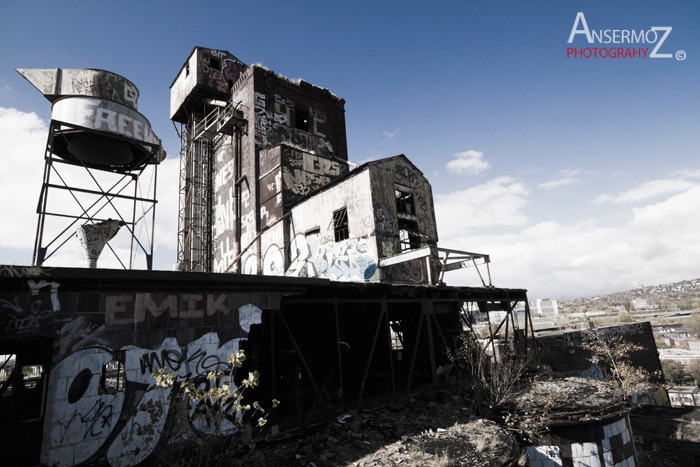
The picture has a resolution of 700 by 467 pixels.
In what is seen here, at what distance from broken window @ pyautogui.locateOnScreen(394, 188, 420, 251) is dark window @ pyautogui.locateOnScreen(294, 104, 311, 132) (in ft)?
34.8

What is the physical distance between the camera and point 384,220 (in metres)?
15.5

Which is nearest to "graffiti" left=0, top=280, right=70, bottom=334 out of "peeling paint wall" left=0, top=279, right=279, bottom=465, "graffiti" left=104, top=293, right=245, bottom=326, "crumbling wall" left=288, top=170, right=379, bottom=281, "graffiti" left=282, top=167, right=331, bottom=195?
"peeling paint wall" left=0, top=279, right=279, bottom=465

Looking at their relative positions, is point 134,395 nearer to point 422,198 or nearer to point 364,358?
point 364,358

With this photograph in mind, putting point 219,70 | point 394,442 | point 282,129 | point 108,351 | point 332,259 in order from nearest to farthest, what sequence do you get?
point 108,351
point 394,442
point 332,259
point 282,129
point 219,70

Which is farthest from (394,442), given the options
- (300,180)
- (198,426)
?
(300,180)

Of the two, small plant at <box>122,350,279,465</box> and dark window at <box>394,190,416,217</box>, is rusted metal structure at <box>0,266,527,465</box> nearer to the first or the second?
small plant at <box>122,350,279,465</box>

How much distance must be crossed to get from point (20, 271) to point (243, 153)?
18350 mm

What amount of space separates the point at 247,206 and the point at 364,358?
11.8 metres

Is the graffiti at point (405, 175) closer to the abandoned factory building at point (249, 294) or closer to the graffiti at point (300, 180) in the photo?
the abandoned factory building at point (249, 294)

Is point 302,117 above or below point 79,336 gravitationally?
above

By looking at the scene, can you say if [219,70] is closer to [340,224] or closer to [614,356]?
[340,224]

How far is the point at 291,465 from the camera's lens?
663cm

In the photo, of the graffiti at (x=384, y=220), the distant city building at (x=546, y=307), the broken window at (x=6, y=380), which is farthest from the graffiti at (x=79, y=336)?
the distant city building at (x=546, y=307)

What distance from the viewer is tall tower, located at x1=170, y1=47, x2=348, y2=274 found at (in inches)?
808
